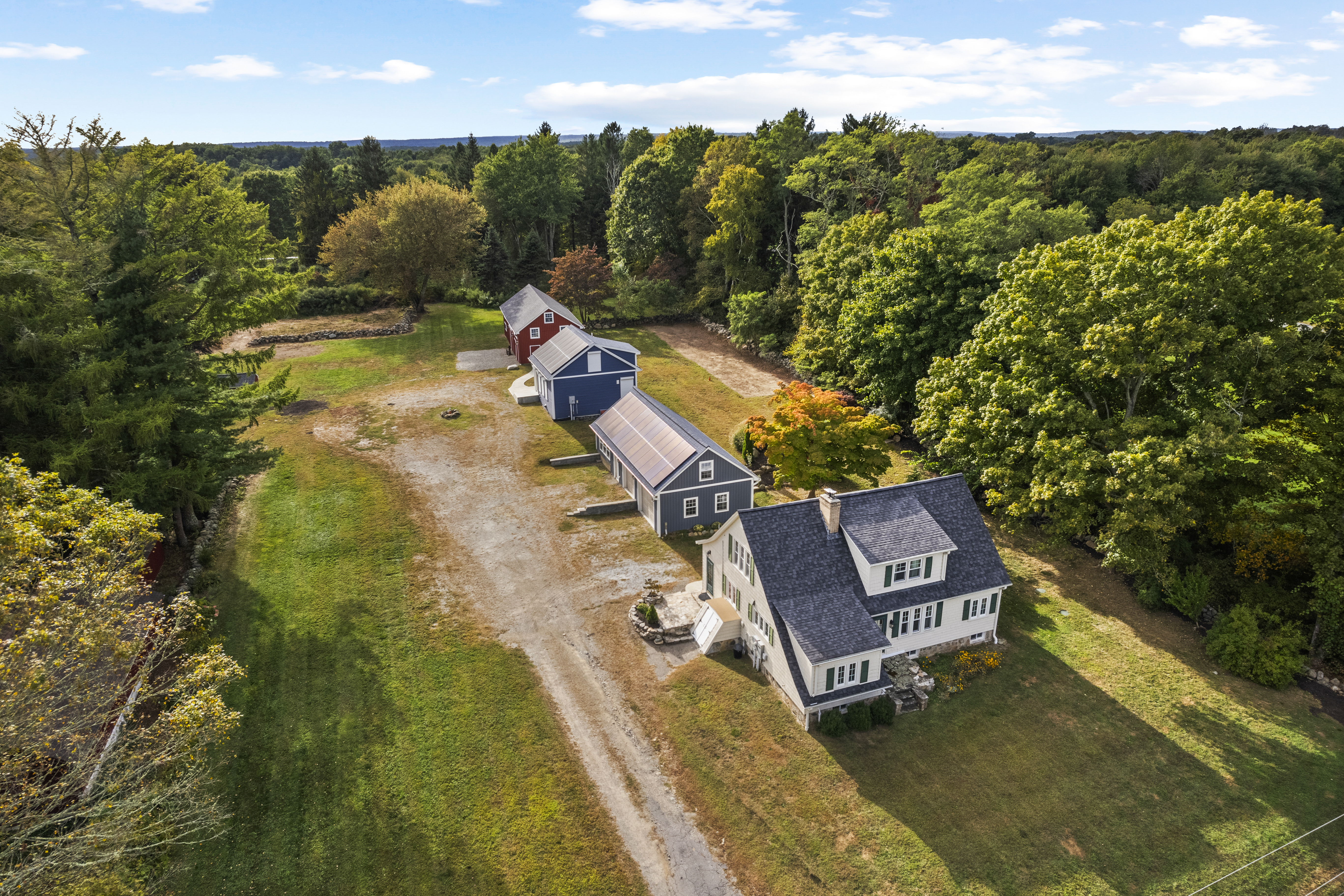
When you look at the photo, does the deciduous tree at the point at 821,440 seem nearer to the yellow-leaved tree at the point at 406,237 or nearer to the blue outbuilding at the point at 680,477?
the blue outbuilding at the point at 680,477

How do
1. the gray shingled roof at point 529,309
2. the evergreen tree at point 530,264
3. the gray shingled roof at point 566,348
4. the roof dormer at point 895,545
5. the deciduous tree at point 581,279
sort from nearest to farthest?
1. the roof dormer at point 895,545
2. the gray shingled roof at point 566,348
3. the gray shingled roof at point 529,309
4. the deciduous tree at point 581,279
5. the evergreen tree at point 530,264

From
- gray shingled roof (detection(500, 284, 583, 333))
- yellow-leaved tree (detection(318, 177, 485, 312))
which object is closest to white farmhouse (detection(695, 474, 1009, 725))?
gray shingled roof (detection(500, 284, 583, 333))

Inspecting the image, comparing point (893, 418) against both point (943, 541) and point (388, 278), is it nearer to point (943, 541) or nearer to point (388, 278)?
point (943, 541)

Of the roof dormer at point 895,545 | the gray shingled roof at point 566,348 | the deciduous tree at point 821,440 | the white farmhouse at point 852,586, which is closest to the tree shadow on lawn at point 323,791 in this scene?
the white farmhouse at point 852,586

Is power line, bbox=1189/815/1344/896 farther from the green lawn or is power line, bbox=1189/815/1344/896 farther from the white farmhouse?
the green lawn

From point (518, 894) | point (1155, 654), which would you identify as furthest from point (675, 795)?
point (1155, 654)
